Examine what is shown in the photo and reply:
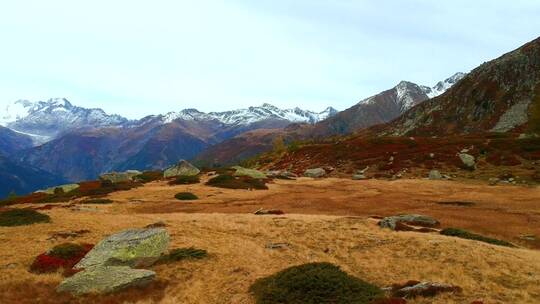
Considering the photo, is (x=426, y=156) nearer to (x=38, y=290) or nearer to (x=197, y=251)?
(x=197, y=251)

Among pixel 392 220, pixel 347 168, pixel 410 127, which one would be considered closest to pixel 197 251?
pixel 392 220

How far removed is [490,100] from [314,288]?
6831 inches

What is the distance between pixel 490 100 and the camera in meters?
175

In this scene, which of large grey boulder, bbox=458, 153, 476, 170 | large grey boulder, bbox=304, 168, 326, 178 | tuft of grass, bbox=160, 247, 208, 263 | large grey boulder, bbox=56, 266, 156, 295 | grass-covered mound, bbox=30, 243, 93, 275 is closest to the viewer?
large grey boulder, bbox=56, 266, 156, 295

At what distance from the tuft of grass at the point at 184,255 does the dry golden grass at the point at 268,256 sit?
1.84 feet

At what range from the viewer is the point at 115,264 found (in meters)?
27.1

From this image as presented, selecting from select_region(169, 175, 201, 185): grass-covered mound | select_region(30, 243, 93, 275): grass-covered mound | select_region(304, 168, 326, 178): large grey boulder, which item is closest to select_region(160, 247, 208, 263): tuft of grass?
select_region(30, 243, 93, 275): grass-covered mound

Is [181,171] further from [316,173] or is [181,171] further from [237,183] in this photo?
[316,173]

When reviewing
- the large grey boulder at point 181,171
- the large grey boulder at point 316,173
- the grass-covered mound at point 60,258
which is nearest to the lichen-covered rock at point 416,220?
the grass-covered mound at point 60,258

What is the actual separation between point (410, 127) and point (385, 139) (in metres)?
100

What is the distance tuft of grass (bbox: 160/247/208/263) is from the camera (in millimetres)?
28328

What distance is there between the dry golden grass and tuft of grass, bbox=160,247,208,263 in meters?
0.56

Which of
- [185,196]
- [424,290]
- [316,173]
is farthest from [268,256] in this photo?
[316,173]

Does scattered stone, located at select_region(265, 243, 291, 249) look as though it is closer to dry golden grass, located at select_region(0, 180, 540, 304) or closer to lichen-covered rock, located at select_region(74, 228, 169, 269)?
dry golden grass, located at select_region(0, 180, 540, 304)
